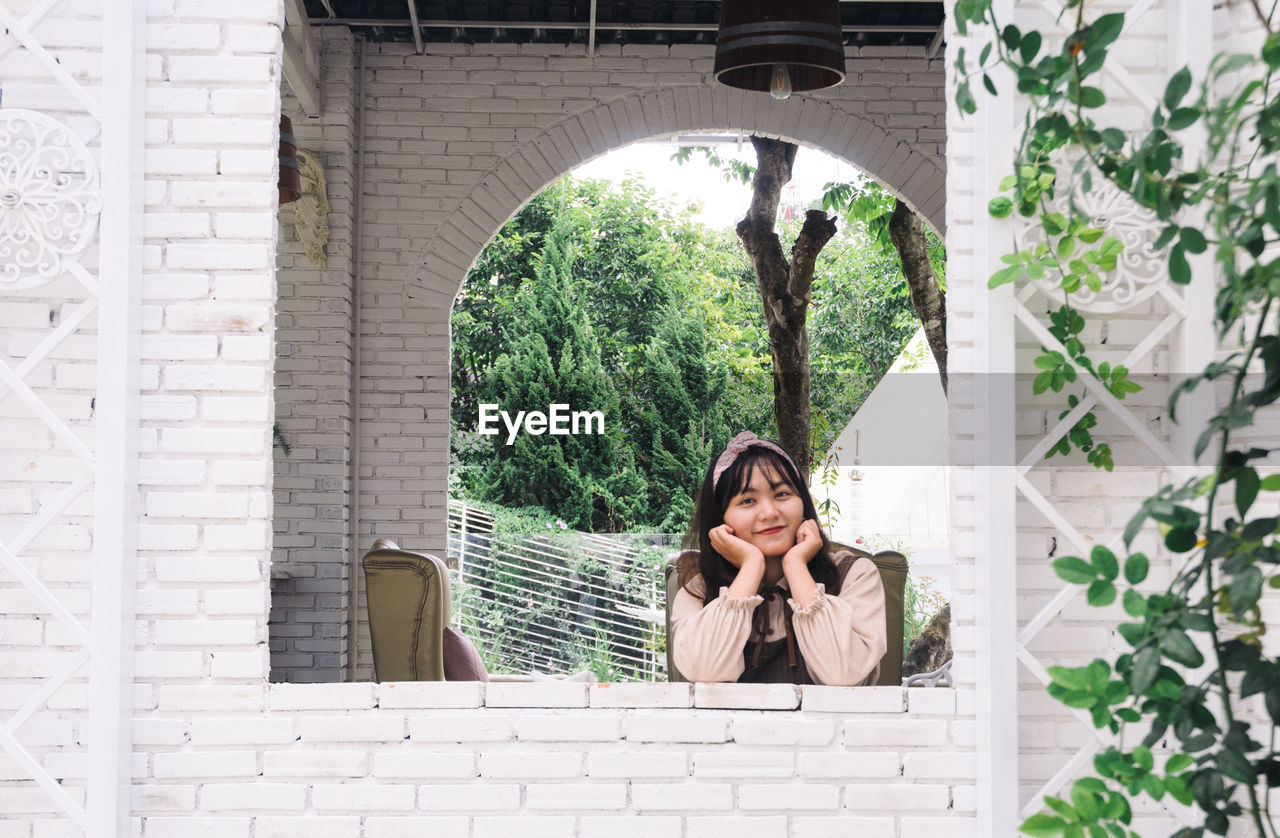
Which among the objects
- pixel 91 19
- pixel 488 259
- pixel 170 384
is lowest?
pixel 170 384

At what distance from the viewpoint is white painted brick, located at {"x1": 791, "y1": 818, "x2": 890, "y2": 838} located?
80.6 inches

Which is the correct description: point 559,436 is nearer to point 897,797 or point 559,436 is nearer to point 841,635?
point 841,635

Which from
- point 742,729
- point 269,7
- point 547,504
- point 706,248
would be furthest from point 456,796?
point 706,248

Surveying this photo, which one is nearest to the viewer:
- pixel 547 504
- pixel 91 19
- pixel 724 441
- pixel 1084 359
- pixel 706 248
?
pixel 1084 359

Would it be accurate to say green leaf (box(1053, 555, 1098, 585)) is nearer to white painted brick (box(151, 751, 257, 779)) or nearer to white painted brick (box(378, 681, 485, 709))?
white painted brick (box(378, 681, 485, 709))

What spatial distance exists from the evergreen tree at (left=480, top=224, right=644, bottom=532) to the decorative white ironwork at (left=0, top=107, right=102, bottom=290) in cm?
1021

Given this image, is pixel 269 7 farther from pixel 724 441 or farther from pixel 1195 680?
pixel 724 441

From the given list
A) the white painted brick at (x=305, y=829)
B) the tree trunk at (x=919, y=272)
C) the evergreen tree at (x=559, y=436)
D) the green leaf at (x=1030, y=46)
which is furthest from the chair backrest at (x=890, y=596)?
the evergreen tree at (x=559, y=436)

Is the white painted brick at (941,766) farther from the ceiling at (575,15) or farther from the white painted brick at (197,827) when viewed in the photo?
the ceiling at (575,15)

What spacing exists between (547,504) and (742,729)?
33.8 ft

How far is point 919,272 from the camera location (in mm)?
6348

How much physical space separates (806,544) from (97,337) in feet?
4.82

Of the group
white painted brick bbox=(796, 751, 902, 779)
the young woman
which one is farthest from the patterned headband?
white painted brick bbox=(796, 751, 902, 779)

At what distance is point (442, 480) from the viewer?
5.91 meters
